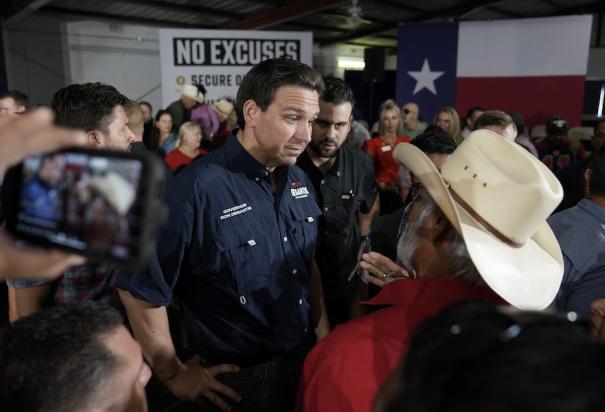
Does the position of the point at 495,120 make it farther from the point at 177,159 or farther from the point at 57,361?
the point at 57,361

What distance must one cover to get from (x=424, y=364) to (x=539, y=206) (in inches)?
27.5

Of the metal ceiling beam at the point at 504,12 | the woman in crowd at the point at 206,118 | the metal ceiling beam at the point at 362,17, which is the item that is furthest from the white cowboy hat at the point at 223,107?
the metal ceiling beam at the point at 504,12

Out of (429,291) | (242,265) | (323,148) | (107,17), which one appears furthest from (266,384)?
(107,17)

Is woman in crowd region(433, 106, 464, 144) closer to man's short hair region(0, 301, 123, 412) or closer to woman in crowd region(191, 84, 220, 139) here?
woman in crowd region(191, 84, 220, 139)

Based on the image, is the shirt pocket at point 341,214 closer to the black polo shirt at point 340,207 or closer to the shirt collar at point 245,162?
the black polo shirt at point 340,207

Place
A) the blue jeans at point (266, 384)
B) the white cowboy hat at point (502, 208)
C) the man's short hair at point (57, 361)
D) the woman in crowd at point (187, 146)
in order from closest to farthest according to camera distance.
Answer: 1. the man's short hair at point (57, 361)
2. the white cowboy hat at point (502, 208)
3. the blue jeans at point (266, 384)
4. the woman in crowd at point (187, 146)

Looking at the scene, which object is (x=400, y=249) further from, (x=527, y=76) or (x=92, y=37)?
(x=92, y=37)

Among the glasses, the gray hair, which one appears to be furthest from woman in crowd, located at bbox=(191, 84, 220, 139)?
the glasses

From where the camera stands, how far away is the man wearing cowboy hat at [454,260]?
3.03ft

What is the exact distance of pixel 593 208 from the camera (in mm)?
1723

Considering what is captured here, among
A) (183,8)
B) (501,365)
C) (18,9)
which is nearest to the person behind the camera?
(501,365)

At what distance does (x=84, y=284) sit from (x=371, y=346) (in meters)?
A: 1.05

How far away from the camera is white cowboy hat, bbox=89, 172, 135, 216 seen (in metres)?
0.53

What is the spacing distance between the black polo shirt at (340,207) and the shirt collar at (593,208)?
117 centimetres
